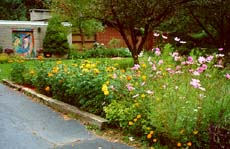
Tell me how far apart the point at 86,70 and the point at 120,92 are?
4.70 ft

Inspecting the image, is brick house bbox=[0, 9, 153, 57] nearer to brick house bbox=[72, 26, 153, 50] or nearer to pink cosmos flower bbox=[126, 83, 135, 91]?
brick house bbox=[72, 26, 153, 50]

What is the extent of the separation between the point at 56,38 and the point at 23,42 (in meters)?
2.45

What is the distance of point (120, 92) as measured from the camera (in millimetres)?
6137

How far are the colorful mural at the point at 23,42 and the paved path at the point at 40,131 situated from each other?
704 inches

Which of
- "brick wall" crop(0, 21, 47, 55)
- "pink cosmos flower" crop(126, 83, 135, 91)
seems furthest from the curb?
"brick wall" crop(0, 21, 47, 55)

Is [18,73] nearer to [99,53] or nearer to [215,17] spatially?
[215,17]

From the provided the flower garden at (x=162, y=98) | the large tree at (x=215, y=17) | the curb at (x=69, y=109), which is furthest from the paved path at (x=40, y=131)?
the large tree at (x=215, y=17)

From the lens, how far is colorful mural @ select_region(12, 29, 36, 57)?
2531cm

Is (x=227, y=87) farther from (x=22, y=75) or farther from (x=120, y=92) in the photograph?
(x=22, y=75)

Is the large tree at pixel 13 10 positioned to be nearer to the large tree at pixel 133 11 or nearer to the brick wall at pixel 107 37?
the brick wall at pixel 107 37

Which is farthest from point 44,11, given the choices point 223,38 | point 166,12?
point 166,12

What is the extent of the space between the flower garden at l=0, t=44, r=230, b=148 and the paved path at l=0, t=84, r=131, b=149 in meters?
0.44

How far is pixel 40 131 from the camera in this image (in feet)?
19.7

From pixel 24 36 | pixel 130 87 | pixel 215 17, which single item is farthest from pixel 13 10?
pixel 130 87
